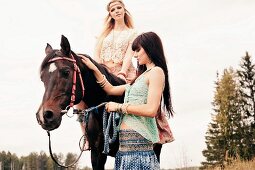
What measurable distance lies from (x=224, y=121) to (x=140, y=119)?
43756 millimetres

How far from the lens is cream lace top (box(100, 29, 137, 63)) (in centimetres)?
707

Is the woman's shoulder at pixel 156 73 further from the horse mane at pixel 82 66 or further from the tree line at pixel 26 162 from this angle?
the tree line at pixel 26 162

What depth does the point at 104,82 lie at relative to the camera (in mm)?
5645

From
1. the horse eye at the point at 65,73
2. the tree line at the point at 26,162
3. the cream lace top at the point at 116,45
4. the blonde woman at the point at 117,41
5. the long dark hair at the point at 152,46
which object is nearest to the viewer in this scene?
the long dark hair at the point at 152,46

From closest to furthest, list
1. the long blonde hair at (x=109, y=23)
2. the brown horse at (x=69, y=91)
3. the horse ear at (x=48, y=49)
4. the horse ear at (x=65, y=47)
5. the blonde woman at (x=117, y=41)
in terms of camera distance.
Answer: the brown horse at (x=69, y=91) < the horse ear at (x=65, y=47) < the horse ear at (x=48, y=49) < the blonde woman at (x=117, y=41) < the long blonde hair at (x=109, y=23)

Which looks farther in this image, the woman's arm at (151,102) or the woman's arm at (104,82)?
the woman's arm at (104,82)

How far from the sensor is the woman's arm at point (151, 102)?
4453 mm

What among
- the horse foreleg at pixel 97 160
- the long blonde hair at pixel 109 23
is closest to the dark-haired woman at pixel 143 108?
the horse foreleg at pixel 97 160

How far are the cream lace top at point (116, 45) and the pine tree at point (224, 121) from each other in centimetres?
4095

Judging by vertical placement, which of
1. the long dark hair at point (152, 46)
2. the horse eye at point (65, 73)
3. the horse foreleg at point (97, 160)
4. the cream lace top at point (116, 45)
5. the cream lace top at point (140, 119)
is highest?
the cream lace top at point (116, 45)

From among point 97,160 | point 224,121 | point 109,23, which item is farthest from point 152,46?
point 224,121

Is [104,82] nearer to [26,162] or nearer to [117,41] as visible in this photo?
[117,41]

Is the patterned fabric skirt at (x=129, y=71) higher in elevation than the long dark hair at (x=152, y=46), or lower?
higher

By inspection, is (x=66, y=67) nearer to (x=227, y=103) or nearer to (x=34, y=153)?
(x=227, y=103)
